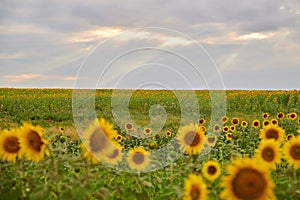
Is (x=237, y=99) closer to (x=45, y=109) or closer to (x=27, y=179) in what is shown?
(x=45, y=109)

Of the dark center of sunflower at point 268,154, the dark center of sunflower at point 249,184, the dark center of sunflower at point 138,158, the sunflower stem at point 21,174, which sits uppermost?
the dark center of sunflower at point 268,154

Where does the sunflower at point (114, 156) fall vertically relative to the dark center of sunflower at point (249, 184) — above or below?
above

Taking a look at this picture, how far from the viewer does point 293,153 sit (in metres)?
3.46

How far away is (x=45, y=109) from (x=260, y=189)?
1640 centimetres

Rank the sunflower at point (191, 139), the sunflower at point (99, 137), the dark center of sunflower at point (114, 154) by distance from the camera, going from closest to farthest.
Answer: the sunflower at point (99, 137) → the dark center of sunflower at point (114, 154) → the sunflower at point (191, 139)

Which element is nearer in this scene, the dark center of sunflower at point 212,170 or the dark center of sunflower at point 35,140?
the dark center of sunflower at point 35,140

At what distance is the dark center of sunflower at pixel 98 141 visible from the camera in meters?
3.07

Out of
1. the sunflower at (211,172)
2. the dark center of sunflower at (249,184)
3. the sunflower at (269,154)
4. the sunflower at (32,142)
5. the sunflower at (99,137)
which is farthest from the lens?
the sunflower at (211,172)

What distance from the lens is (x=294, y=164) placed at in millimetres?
3416

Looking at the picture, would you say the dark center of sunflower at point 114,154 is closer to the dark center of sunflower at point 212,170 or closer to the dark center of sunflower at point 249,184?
the dark center of sunflower at point 212,170

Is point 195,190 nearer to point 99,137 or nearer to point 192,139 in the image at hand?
point 99,137

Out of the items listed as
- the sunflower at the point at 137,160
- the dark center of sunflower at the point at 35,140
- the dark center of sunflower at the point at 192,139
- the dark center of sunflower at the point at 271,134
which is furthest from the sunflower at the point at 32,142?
the dark center of sunflower at the point at 271,134

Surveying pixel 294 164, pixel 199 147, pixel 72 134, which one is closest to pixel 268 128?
pixel 199 147

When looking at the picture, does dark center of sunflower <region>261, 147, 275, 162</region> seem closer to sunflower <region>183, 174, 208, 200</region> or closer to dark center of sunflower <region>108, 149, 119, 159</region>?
sunflower <region>183, 174, 208, 200</region>
